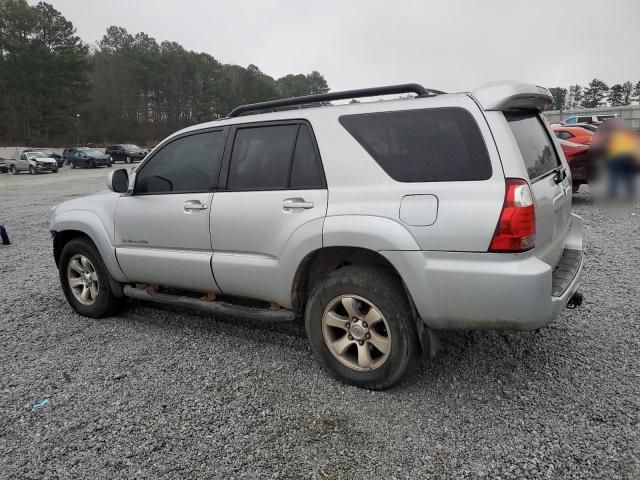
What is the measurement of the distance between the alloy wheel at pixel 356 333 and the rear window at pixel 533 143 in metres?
1.25

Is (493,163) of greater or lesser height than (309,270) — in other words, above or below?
above

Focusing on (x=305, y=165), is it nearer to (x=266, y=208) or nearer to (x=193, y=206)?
(x=266, y=208)

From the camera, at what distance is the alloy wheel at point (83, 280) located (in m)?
4.52

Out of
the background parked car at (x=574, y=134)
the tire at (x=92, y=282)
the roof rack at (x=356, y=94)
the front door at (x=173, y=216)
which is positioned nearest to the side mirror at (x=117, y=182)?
the front door at (x=173, y=216)

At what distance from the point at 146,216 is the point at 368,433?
8.22ft

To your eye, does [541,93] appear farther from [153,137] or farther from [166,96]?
[166,96]

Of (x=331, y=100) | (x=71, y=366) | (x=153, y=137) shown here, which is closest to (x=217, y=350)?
(x=71, y=366)

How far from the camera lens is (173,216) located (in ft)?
12.5

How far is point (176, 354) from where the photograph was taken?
3.71 m

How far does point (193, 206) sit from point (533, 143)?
2446 mm

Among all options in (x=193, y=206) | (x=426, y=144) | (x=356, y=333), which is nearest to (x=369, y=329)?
(x=356, y=333)

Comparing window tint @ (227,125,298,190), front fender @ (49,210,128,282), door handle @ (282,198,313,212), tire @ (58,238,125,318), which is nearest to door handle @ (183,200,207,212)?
window tint @ (227,125,298,190)

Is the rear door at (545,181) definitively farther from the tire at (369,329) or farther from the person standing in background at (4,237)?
the person standing in background at (4,237)

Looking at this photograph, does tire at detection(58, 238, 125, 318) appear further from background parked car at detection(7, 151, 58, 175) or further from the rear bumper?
background parked car at detection(7, 151, 58, 175)
